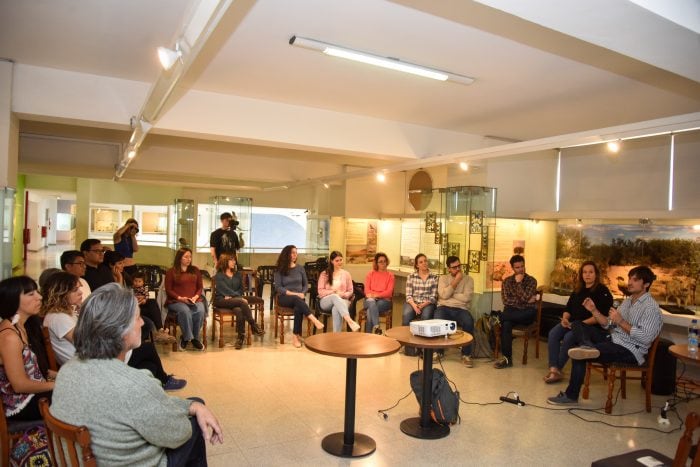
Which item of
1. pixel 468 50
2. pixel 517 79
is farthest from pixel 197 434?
pixel 517 79

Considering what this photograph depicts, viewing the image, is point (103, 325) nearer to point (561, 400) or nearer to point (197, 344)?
point (561, 400)

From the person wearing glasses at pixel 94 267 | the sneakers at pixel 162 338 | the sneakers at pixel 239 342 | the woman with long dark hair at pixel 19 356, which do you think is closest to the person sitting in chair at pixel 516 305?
the sneakers at pixel 239 342

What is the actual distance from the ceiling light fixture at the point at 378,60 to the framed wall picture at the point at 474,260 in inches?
101

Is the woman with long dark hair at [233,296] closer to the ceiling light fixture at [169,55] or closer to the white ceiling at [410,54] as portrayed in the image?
the white ceiling at [410,54]

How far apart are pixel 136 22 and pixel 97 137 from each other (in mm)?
5907

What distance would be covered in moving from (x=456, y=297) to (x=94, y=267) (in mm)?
4233

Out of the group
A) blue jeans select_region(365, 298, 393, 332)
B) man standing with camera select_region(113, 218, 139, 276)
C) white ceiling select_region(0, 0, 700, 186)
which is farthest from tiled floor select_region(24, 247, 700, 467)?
white ceiling select_region(0, 0, 700, 186)

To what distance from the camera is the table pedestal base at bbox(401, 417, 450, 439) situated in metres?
4.01

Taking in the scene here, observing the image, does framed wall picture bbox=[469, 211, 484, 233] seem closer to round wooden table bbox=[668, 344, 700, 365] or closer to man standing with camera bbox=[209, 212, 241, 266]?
round wooden table bbox=[668, 344, 700, 365]

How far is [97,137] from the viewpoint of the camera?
898 cm

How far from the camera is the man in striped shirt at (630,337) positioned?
15.6ft

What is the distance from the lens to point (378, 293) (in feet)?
23.5

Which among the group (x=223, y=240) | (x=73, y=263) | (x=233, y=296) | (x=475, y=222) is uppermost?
(x=475, y=222)

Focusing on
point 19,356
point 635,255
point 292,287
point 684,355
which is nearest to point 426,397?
point 684,355
